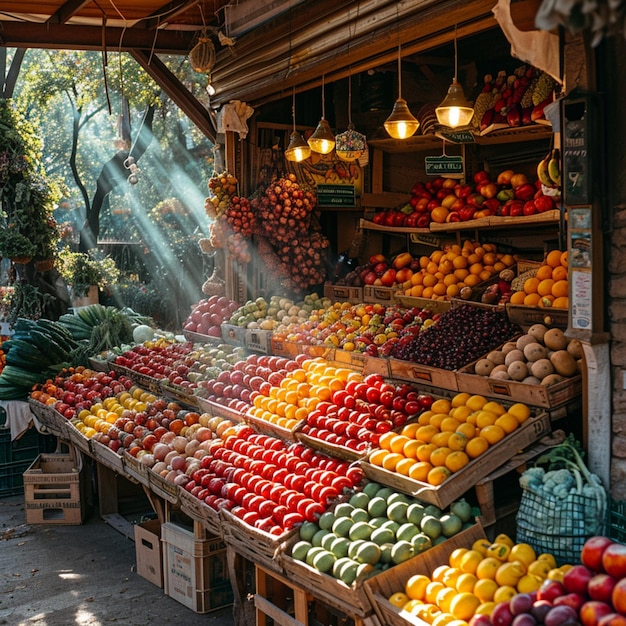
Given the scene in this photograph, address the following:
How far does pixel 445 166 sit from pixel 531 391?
3.48 meters

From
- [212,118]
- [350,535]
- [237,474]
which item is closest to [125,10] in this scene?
[212,118]

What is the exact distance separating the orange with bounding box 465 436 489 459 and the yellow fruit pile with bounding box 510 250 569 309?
124cm

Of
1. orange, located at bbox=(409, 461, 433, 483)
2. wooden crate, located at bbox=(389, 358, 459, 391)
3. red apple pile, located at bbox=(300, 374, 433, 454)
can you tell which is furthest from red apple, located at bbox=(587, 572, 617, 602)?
wooden crate, located at bbox=(389, 358, 459, 391)

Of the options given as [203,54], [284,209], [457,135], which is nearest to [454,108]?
[457,135]

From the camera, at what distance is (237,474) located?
4754 millimetres

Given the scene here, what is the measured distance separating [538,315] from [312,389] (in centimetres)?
159

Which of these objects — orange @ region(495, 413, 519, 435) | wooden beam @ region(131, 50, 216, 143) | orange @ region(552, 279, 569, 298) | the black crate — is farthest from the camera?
wooden beam @ region(131, 50, 216, 143)

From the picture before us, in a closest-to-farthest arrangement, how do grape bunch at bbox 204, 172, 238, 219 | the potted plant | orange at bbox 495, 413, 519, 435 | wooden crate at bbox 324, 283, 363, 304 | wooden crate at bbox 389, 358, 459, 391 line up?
orange at bbox 495, 413, 519, 435 → wooden crate at bbox 389, 358, 459, 391 → wooden crate at bbox 324, 283, 363, 304 → grape bunch at bbox 204, 172, 238, 219 → the potted plant

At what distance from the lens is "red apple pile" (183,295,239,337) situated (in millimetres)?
7855

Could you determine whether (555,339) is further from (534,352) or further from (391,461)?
(391,461)

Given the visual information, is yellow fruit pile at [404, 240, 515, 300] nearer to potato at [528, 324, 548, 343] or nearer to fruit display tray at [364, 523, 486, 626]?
potato at [528, 324, 548, 343]

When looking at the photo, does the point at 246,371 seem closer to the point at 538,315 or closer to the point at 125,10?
the point at 538,315

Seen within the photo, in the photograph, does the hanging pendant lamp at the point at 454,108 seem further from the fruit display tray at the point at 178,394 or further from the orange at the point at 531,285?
the fruit display tray at the point at 178,394

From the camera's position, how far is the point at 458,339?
4.99 m
